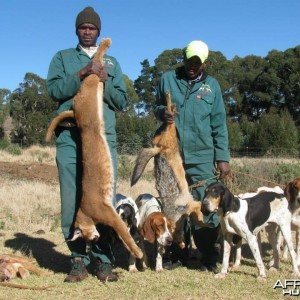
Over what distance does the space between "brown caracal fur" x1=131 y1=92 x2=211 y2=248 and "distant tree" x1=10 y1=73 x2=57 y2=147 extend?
32482 mm

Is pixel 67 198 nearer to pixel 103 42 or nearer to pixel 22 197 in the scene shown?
pixel 103 42

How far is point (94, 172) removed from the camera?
559cm

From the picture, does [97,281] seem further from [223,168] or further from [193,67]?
[193,67]

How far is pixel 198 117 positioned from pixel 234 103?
136 ft

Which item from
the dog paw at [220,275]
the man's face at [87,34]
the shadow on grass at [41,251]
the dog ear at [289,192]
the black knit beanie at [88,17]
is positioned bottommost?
the dog paw at [220,275]

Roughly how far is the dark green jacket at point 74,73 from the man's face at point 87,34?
0.40 ft

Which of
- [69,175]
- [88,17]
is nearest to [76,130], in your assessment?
[69,175]

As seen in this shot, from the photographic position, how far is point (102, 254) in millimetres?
6133

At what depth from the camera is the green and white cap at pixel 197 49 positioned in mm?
6094

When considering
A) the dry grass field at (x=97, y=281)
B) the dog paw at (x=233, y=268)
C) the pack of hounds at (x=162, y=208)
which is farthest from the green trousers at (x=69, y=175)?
the dog paw at (x=233, y=268)

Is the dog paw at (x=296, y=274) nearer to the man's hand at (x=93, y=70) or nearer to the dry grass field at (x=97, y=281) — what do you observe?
the dry grass field at (x=97, y=281)

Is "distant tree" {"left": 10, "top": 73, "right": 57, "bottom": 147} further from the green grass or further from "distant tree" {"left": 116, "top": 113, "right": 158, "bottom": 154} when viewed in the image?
the green grass

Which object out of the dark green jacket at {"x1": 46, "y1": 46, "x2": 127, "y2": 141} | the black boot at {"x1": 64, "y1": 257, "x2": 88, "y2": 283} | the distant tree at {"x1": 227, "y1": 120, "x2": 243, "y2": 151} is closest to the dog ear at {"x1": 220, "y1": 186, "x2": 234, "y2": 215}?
the dark green jacket at {"x1": 46, "y1": 46, "x2": 127, "y2": 141}

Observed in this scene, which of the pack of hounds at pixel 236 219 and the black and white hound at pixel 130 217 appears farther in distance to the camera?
the black and white hound at pixel 130 217
